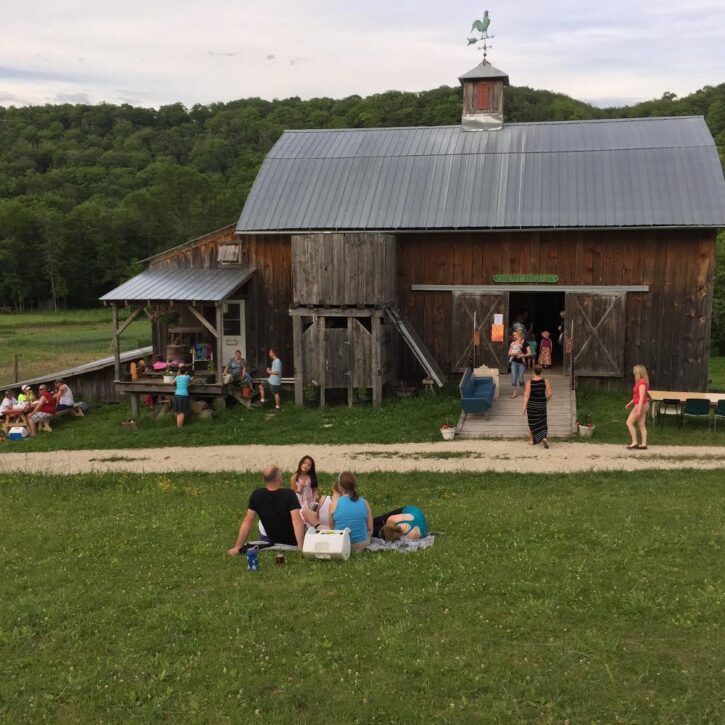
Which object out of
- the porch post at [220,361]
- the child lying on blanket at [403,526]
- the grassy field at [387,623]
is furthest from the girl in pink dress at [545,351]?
the child lying on blanket at [403,526]

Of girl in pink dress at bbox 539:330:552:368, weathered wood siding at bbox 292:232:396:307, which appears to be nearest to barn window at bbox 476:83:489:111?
weathered wood siding at bbox 292:232:396:307

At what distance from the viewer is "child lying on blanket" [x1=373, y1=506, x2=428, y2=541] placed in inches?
367

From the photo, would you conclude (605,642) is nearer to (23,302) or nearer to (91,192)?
(23,302)

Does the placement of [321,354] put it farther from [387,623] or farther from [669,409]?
[387,623]

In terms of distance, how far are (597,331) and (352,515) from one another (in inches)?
506

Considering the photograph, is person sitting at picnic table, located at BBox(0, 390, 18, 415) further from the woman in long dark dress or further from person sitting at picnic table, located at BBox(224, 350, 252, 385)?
the woman in long dark dress

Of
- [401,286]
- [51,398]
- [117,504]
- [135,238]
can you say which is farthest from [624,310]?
[135,238]

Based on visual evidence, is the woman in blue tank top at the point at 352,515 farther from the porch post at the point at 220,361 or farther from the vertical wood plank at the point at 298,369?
the porch post at the point at 220,361

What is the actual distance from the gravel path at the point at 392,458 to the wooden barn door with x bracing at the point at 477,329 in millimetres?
5225

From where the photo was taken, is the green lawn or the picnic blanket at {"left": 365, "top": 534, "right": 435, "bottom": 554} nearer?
the picnic blanket at {"left": 365, "top": 534, "right": 435, "bottom": 554}

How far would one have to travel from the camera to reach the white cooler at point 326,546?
8602 millimetres

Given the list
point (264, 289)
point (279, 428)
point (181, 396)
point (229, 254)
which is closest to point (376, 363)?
point (279, 428)

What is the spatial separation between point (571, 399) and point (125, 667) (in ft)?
45.1

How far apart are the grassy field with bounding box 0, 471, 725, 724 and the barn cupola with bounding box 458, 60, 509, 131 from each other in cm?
1583
